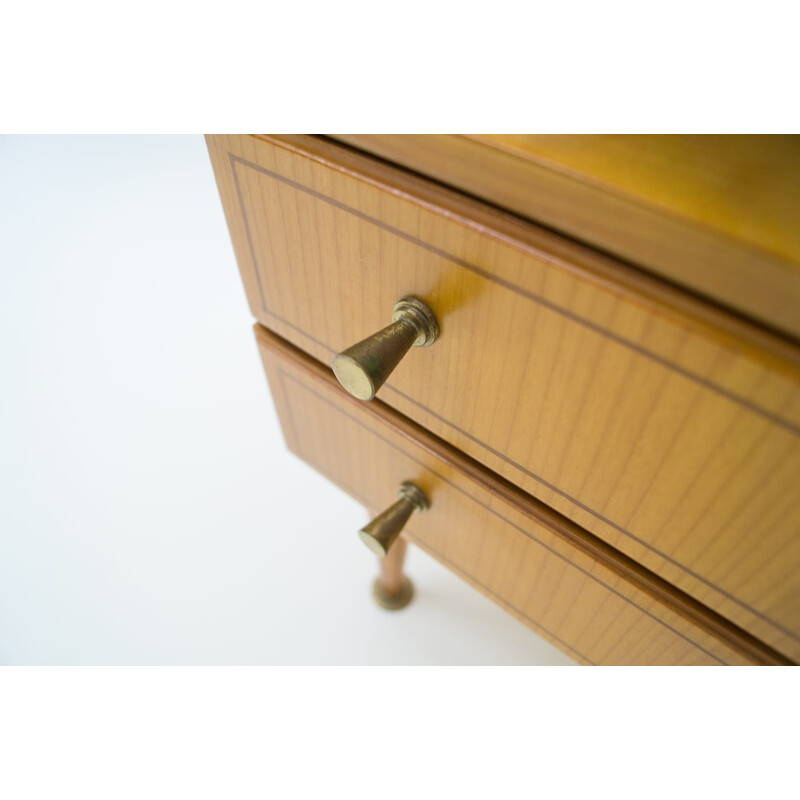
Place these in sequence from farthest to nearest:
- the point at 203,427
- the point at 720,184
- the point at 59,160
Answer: the point at 59,160 → the point at 203,427 → the point at 720,184

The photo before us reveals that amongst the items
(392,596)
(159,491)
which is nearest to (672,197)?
(392,596)

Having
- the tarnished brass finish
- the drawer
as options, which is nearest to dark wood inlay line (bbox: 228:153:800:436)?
the drawer

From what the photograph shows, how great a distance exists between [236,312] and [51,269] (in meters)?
0.26

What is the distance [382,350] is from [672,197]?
10cm

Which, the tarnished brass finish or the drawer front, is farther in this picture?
the tarnished brass finish

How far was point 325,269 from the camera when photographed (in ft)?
0.82

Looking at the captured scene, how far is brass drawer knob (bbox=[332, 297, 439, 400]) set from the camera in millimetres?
192

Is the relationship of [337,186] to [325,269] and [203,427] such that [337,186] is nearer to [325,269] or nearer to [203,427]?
[325,269]

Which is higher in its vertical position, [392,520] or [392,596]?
[392,596]

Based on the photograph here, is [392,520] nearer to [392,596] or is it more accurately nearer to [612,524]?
[612,524]

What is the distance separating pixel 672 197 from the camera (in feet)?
0.49

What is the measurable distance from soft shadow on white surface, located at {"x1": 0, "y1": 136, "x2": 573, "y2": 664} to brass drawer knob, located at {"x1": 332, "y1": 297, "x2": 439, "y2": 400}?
0.46 meters

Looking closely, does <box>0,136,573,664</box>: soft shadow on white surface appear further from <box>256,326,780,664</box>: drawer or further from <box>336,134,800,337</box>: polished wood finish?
<box>336,134,800,337</box>: polished wood finish

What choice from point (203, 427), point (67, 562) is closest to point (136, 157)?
point (203, 427)
